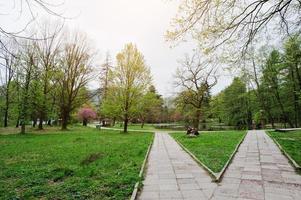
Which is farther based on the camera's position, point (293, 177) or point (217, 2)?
point (217, 2)

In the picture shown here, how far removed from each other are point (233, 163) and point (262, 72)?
28.1 m

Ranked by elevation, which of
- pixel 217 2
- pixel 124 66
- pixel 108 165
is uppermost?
pixel 124 66

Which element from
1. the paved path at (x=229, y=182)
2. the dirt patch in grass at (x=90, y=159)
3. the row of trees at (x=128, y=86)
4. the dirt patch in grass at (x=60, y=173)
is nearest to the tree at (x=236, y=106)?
the row of trees at (x=128, y=86)

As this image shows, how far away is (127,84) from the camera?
26250 mm

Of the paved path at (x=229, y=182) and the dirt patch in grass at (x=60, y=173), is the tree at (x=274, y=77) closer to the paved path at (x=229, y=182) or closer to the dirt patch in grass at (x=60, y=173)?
the paved path at (x=229, y=182)

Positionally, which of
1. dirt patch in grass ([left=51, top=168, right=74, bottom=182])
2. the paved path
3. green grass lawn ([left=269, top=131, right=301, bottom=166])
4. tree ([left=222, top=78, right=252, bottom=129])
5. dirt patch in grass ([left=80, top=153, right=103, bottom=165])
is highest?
tree ([left=222, top=78, right=252, bottom=129])

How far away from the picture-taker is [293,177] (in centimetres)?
623

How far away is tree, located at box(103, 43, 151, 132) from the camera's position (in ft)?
Result: 85.2

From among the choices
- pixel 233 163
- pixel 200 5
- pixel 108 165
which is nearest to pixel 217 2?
pixel 200 5

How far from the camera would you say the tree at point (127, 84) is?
85.2ft

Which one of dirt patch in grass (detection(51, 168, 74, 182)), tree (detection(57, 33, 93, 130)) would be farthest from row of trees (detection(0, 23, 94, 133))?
dirt patch in grass (detection(51, 168, 74, 182))

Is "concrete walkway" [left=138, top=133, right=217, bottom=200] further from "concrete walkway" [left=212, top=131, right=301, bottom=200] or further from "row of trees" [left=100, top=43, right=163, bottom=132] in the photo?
"row of trees" [left=100, top=43, right=163, bottom=132]

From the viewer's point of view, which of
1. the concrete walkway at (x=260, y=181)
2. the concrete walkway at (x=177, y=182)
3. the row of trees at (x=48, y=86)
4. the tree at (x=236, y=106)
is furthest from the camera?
the tree at (x=236, y=106)

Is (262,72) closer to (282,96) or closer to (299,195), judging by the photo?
(282,96)
